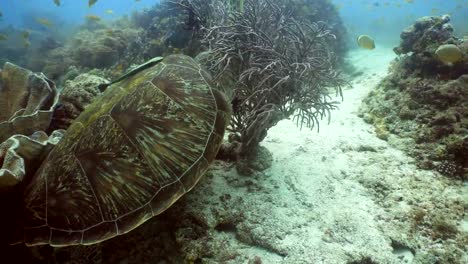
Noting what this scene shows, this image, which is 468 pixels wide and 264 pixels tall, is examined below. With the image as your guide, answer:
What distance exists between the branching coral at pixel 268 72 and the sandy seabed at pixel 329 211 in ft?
2.21

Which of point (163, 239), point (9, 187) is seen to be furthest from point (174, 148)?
point (9, 187)

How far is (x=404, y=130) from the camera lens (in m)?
4.87

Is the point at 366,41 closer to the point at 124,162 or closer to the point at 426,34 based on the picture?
the point at 426,34

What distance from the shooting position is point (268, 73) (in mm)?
3490

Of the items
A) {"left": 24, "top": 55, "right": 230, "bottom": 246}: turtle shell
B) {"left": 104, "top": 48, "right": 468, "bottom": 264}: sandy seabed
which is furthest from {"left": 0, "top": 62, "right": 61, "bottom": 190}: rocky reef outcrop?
{"left": 104, "top": 48, "right": 468, "bottom": 264}: sandy seabed

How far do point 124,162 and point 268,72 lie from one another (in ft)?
6.48

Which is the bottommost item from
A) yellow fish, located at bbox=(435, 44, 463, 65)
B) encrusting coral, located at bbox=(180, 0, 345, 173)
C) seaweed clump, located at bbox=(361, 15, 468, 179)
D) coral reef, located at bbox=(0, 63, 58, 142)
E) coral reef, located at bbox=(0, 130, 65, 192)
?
coral reef, located at bbox=(0, 130, 65, 192)

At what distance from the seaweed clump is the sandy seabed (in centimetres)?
37

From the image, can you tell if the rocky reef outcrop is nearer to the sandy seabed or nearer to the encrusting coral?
the sandy seabed

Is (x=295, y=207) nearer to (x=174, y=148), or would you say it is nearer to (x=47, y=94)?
(x=174, y=148)

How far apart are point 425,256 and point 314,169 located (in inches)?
61.6

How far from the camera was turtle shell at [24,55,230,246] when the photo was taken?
7.95 ft

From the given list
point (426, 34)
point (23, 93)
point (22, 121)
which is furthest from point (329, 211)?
point (426, 34)

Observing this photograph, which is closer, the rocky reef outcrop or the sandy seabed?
Answer: the rocky reef outcrop
